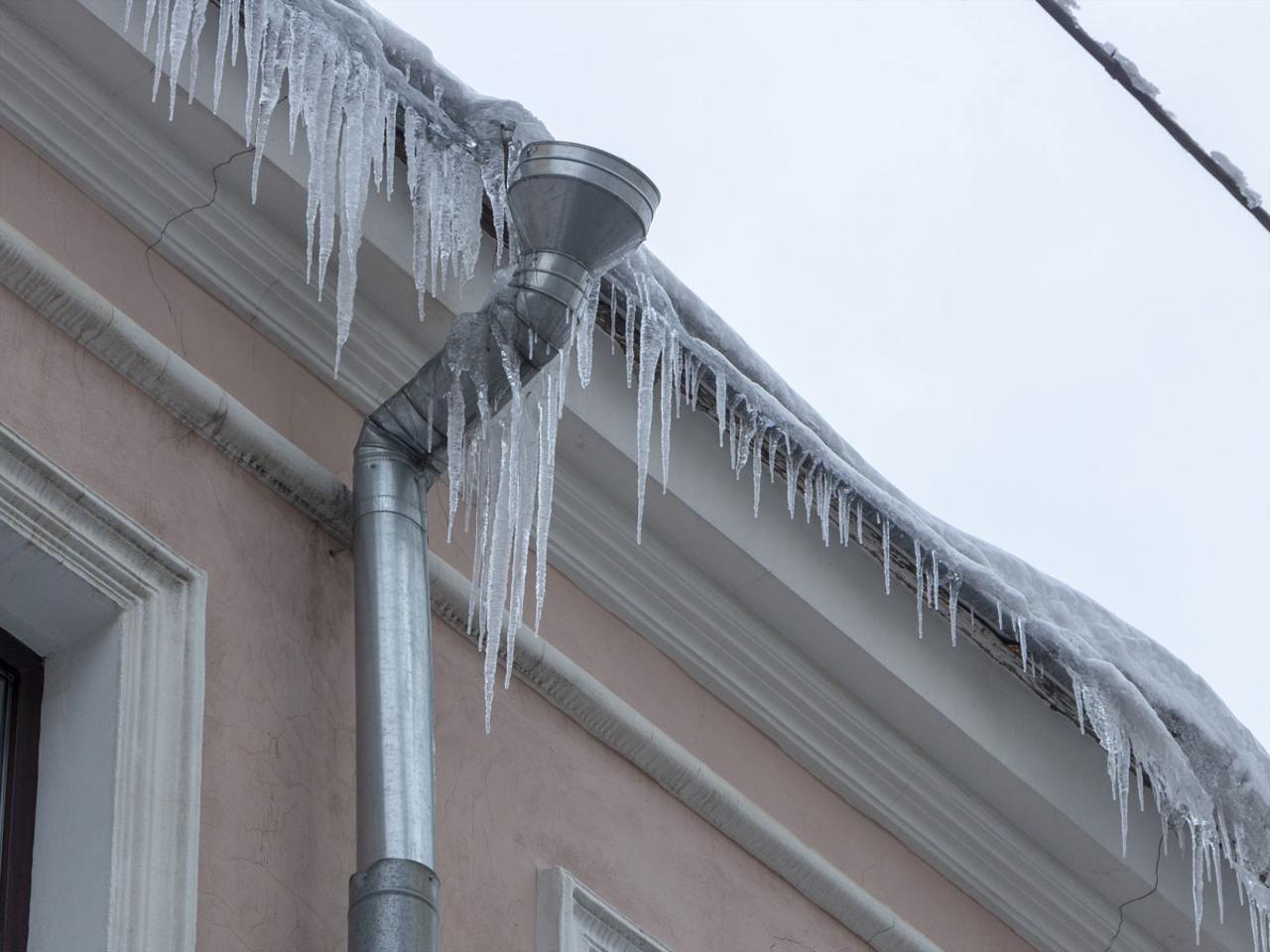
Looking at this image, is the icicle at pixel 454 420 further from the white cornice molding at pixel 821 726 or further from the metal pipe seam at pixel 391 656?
the white cornice molding at pixel 821 726

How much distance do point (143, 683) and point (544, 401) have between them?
39.5 inches

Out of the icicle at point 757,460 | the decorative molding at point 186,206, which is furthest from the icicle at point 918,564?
the decorative molding at point 186,206

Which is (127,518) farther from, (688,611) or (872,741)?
(872,741)

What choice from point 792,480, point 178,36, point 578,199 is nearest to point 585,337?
point 578,199

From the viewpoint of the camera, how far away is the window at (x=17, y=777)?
3883mm

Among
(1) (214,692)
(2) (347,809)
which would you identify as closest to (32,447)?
(1) (214,692)

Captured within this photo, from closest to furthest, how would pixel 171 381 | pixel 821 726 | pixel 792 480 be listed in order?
pixel 171 381 < pixel 792 480 < pixel 821 726

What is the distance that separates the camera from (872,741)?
18.5 ft

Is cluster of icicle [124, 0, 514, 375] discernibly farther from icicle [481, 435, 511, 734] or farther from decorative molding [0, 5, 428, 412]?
icicle [481, 435, 511, 734]

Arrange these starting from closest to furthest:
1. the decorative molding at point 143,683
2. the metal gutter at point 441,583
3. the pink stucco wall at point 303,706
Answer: the decorative molding at point 143,683 → the pink stucco wall at point 303,706 → the metal gutter at point 441,583

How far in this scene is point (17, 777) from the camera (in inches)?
158

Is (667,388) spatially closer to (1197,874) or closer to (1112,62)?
(1112,62)

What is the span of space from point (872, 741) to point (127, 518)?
2.01m

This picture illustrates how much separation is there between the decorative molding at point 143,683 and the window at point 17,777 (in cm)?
16
